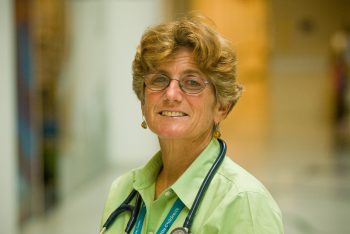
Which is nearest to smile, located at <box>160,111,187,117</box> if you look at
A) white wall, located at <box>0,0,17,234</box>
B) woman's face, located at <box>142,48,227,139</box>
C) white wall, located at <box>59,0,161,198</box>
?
woman's face, located at <box>142,48,227,139</box>

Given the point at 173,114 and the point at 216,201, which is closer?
the point at 216,201

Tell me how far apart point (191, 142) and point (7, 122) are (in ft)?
10.5

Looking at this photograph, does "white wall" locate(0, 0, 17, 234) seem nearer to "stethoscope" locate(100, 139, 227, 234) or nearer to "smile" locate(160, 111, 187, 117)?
"stethoscope" locate(100, 139, 227, 234)

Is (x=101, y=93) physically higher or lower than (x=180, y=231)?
lower

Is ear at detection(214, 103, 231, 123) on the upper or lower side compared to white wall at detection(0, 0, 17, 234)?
upper

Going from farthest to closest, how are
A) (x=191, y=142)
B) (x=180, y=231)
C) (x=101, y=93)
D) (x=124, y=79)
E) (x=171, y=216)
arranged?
(x=124, y=79), (x=101, y=93), (x=191, y=142), (x=171, y=216), (x=180, y=231)

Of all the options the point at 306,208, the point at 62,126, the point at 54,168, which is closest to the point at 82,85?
the point at 62,126

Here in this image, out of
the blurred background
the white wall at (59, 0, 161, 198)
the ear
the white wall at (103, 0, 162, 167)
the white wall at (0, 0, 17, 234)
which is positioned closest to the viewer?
the ear

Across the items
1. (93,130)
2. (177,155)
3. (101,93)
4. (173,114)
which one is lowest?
(93,130)

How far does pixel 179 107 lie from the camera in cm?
179

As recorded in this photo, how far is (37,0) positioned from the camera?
19.2 ft

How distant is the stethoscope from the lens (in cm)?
165

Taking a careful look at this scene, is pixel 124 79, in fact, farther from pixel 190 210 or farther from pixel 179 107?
pixel 190 210

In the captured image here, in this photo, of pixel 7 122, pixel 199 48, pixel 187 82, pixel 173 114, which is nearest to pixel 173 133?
pixel 173 114
